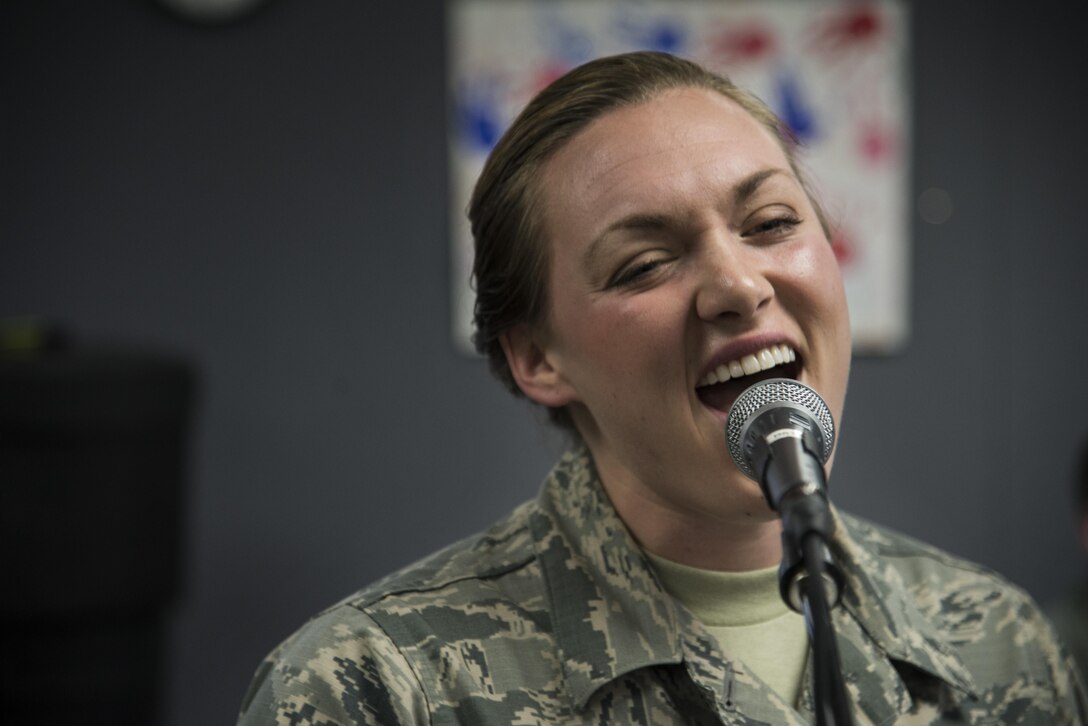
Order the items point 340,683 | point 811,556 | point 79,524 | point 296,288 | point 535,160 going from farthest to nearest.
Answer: point 296,288 → point 79,524 → point 535,160 → point 340,683 → point 811,556

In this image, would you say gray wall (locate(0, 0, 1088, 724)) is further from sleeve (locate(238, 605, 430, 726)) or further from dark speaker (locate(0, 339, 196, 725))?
sleeve (locate(238, 605, 430, 726))

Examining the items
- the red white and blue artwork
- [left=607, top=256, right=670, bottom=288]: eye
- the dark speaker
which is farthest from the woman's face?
the red white and blue artwork

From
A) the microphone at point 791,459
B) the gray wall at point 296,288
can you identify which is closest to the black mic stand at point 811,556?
the microphone at point 791,459

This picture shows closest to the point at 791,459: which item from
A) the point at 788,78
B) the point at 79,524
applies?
the point at 79,524

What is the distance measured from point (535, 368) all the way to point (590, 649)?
37 centimetres

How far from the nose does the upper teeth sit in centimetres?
4

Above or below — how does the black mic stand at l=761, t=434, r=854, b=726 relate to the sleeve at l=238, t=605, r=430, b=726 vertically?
above

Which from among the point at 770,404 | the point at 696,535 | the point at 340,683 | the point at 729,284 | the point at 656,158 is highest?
the point at 656,158

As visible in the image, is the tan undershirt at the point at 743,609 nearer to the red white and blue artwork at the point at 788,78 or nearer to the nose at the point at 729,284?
the nose at the point at 729,284

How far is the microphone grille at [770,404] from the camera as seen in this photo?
1.06 m

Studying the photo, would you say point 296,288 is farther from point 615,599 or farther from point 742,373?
point 742,373

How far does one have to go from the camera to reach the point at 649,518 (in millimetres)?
1443

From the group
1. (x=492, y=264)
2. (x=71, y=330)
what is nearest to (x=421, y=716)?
→ (x=492, y=264)

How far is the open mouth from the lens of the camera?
129 cm
